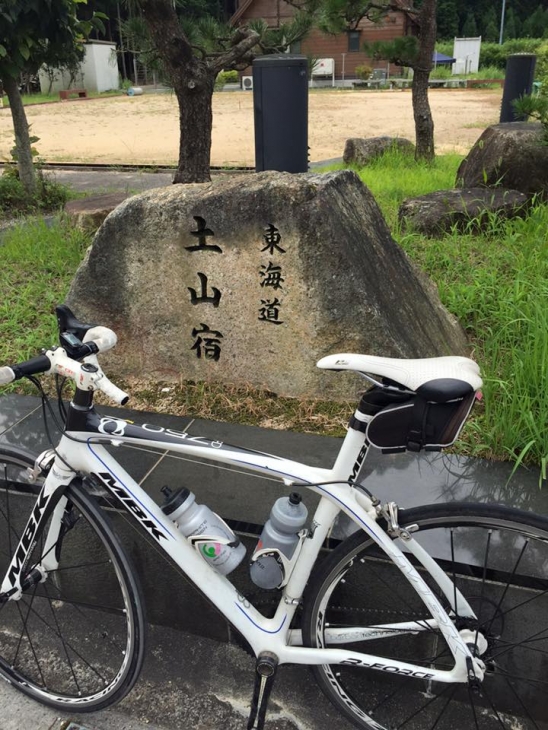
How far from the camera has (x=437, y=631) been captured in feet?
5.67

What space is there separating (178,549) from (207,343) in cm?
158

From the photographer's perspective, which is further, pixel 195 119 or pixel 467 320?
pixel 195 119

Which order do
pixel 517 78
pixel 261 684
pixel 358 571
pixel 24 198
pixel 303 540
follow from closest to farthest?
pixel 303 540
pixel 261 684
pixel 358 571
pixel 24 198
pixel 517 78

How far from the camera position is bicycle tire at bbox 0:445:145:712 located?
81.4 inches

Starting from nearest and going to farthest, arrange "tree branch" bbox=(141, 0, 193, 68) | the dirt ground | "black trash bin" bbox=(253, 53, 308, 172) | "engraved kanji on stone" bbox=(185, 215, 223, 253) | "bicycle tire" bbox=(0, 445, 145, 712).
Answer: "bicycle tire" bbox=(0, 445, 145, 712) → "engraved kanji on stone" bbox=(185, 215, 223, 253) → "black trash bin" bbox=(253, 53, 308, 172) → "tree branch" bbox=(141, 0, 193, 68) → the dirt ground

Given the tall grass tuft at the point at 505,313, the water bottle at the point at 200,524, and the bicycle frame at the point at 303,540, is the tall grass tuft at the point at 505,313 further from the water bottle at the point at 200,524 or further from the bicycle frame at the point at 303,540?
the water bottle at the point at 200,524

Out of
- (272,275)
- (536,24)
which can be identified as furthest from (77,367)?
(536,24)

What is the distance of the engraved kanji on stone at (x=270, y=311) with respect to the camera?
299 centimetres

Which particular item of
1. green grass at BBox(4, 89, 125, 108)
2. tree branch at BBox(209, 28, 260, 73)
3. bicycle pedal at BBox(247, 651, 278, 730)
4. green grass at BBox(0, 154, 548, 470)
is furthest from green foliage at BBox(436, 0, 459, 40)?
bicycle pedal at BBox(247, 651, 278, 730)

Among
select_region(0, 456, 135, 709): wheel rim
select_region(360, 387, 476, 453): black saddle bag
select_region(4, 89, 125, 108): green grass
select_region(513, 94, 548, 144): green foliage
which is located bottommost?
select_region(0, 456, 135, 709): wheel rim

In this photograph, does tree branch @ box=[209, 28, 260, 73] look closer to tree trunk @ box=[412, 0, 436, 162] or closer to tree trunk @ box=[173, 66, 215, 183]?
tree trunk @ box=[173, 66, 215, 183]

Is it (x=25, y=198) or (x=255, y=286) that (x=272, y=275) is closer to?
(x=255, y=286)

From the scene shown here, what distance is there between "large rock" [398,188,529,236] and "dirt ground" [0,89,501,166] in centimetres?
705

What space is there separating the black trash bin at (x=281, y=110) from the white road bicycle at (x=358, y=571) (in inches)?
146
